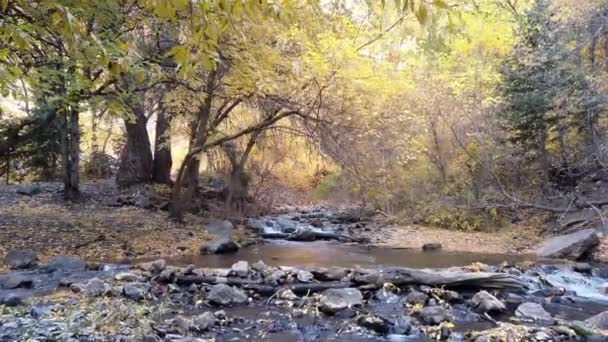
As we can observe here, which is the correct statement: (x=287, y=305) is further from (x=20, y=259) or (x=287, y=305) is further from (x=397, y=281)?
(x=20, y=259)

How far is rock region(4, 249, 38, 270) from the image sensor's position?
26.2ft

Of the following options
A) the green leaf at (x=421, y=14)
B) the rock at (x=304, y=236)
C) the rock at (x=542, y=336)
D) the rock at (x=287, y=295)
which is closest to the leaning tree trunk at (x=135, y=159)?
the rock at (x=304, y=236)

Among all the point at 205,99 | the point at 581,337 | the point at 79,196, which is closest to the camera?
the point at 581,337

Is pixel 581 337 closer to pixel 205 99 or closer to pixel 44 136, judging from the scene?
pixel 205 99

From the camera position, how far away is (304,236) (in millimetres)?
13109

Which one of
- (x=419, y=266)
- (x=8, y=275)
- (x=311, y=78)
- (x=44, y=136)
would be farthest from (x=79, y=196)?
(x=419, y=266)

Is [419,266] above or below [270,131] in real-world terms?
below

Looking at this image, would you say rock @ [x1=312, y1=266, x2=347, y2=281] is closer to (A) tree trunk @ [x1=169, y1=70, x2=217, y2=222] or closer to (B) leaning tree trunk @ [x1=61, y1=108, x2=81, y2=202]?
(A) tree trunk @ [x1=169, y1=70, x2=217, y2=222]

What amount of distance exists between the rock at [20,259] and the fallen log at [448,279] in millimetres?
5078

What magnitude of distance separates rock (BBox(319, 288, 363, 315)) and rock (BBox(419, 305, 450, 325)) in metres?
0.81

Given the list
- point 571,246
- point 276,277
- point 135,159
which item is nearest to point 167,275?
point 276,277

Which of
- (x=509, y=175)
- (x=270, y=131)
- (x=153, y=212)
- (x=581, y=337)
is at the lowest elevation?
(x=581, y=337)

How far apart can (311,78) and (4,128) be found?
9490mm

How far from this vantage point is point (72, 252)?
30.4ft
